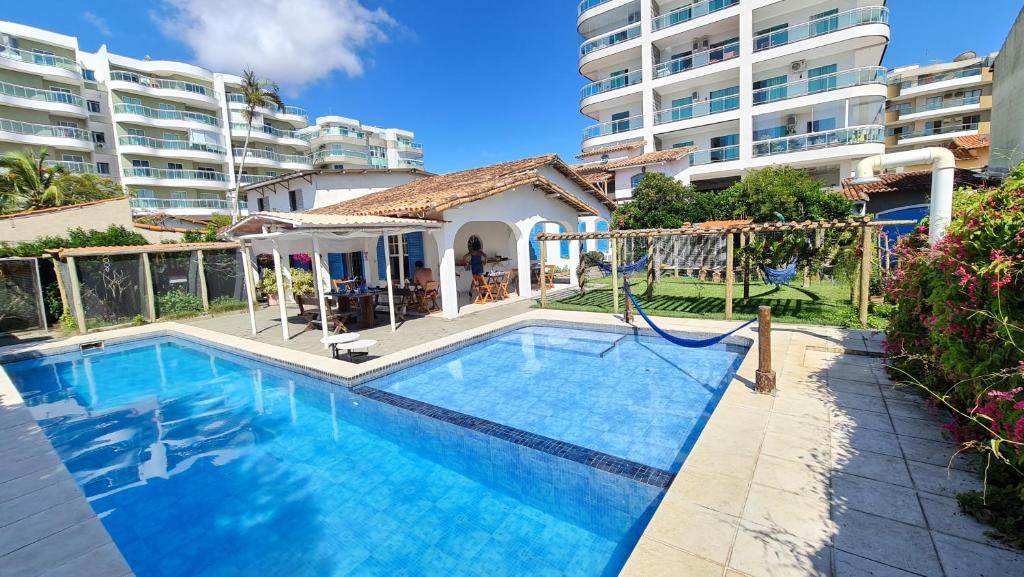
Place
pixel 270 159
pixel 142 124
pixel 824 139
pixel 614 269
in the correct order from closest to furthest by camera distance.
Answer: pixel 614 269
pixel 824 139
pixel 142 124
pixel 270 159

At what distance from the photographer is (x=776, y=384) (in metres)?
5.88

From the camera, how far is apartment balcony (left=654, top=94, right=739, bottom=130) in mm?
26562

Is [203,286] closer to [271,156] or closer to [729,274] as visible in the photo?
[729,274]

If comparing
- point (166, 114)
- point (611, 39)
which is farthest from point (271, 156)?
point (611, 39)

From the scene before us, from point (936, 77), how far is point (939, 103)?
3959 millimetres

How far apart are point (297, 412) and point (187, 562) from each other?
3170 mm

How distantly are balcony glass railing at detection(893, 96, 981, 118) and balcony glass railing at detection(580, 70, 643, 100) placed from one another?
29.2m

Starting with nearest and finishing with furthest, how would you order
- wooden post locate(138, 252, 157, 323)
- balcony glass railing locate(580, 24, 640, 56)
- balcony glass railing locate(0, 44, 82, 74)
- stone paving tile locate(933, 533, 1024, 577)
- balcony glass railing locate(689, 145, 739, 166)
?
1. stone paving tile locate(933, 533, 1024, 577)
2. wooden post locate(138, 252, 157, 323)
3. balcony glass railing locate(689, 145, 739, 166)
4. balcony glass railing locate(0, 44, 82, 74)
5. balcony glass railing locate(580, 24, 640, 56)

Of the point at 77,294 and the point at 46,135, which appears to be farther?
the point at 46,135

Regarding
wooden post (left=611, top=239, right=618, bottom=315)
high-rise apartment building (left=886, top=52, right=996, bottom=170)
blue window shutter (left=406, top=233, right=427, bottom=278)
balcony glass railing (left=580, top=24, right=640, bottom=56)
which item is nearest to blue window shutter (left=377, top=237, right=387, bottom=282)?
blue window shutter (left=406, top=233, right=427, bottom=278)

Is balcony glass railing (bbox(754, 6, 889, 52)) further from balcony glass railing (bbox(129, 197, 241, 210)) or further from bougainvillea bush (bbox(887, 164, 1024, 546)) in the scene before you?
balcony glass railing (bbox(129, 197, 241, 210))

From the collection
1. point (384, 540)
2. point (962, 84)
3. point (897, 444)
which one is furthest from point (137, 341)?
point (962, 84)

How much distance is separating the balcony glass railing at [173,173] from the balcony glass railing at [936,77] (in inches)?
2500

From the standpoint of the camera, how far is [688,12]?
92.8 ft
